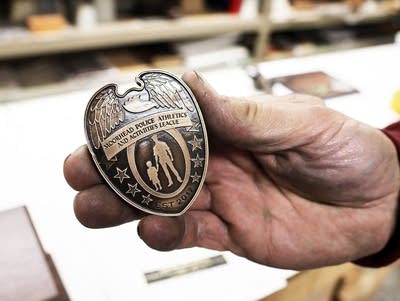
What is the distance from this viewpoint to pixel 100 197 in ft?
2.43

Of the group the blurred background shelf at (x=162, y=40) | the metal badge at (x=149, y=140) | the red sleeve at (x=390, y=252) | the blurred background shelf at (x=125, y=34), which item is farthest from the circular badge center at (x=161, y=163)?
the blurred background shelf at (x=125, y=34)

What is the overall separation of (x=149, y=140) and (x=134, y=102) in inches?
2.7

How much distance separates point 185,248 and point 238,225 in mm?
117

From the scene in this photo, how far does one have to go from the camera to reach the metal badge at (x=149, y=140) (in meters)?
0.71

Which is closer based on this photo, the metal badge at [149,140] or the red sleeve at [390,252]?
the metal badge at [149,140]

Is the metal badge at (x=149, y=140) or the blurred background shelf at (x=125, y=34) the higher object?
the blurred background shelf at (x=125, y=34)

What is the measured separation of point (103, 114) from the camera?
72cm

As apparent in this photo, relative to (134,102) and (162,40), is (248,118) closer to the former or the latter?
(134,102)

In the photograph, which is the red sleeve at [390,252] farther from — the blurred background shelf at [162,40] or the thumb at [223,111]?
the blurred background shelf at [162,40]

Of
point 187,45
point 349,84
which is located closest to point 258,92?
point 349,84

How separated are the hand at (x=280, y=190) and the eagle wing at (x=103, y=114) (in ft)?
0.17

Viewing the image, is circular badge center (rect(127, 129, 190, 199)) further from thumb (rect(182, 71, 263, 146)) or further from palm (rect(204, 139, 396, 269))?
palm (rect(204, 139, 396, 269))

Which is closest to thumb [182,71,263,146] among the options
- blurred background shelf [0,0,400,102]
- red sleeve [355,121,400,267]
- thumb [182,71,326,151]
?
thumb [182,71,326,151]

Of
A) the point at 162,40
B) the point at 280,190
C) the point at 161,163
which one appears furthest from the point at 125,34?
the point at 161,163
